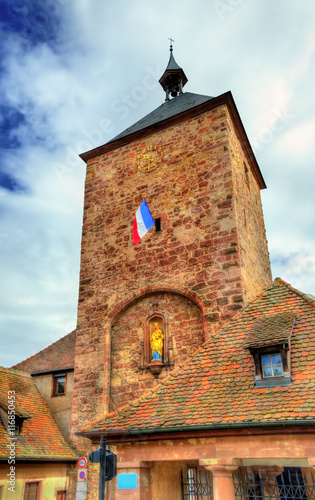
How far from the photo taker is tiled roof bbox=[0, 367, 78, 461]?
998cm

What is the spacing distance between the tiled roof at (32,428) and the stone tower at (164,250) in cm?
67

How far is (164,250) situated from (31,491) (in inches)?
248

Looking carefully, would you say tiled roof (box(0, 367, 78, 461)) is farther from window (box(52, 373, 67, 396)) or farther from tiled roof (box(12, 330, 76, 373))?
tiled roof (box(12, 330, 76, 373))

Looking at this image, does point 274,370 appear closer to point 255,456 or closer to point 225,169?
point 255,456

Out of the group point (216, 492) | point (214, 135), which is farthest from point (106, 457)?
point (214, 135)

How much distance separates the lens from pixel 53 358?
1392 centimetres

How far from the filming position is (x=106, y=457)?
5520 millimetres

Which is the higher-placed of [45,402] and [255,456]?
[45,402]

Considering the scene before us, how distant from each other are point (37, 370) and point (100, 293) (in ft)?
12.9

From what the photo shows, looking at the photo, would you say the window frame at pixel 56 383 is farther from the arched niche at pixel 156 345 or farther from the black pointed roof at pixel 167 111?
the black pointed roof at pixel 167 111

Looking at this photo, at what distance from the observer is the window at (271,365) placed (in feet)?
19.4

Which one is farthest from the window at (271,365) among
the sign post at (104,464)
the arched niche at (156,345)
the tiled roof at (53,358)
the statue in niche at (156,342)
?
the tiled roof at (53,358)

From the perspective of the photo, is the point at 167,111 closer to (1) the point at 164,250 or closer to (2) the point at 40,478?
(1) the point at 164,250

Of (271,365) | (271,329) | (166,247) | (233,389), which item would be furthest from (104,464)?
(166,247)
